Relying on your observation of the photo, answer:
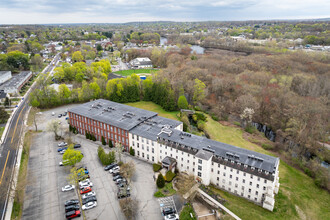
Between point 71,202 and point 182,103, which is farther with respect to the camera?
point 182,103

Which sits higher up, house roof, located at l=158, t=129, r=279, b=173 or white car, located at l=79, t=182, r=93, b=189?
house roof, located at l=158, t=129, r=279, b=173

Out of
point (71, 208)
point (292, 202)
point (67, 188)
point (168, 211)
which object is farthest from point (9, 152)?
point (292, 202)

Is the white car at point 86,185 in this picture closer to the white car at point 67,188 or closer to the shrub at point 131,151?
the white car at point 67,188

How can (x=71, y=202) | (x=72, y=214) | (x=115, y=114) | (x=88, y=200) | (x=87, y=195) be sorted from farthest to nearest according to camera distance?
(x=115, y=114), (x=87, y=195), (x=88, y=200), (x=71, y=202), (x=72, y=214)

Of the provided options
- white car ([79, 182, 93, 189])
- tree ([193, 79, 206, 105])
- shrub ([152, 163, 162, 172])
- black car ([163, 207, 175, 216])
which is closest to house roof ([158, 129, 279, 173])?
shrub ([152, 163, 162, 172])

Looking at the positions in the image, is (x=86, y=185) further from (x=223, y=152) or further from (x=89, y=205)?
(x=223, y=152)

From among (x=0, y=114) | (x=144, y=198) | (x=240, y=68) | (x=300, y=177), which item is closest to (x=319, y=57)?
(x=240, y=68)

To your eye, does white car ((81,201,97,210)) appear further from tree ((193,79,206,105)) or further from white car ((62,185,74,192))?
tree ((193,79,206,105))

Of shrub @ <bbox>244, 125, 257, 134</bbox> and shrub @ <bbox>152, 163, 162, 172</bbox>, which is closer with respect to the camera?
shrub @ <bbox>152, 163, 162, 172</bbox>

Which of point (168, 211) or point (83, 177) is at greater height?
point (83, 177)
